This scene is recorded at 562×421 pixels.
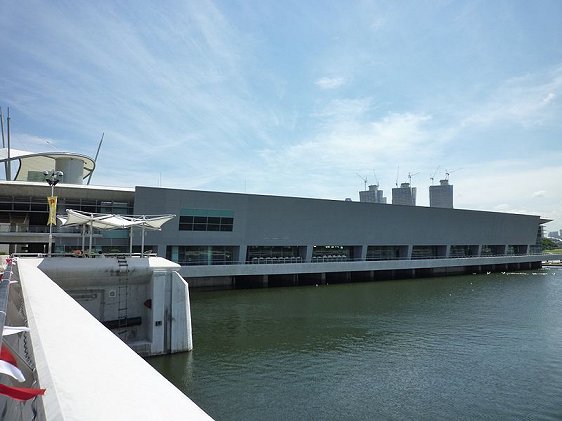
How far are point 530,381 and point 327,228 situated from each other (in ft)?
125

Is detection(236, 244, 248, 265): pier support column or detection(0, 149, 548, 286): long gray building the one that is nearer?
detection(0, 149, 548, 286): long gray building

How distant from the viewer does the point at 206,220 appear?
1756 inches

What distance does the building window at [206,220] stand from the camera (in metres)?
43.5

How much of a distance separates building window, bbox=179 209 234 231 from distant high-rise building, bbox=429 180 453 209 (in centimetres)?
10554

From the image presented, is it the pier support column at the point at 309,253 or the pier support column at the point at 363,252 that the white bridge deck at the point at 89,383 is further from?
the pier support column at the point at 363,252

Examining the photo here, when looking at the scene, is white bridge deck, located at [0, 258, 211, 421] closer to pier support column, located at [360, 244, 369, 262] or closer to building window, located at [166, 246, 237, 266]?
building window, located at [166, 246, 237, 266]

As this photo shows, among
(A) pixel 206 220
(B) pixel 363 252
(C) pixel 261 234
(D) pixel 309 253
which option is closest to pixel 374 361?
(A) pixel 206 220

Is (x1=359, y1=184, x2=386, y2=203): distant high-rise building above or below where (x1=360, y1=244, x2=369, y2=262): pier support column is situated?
above

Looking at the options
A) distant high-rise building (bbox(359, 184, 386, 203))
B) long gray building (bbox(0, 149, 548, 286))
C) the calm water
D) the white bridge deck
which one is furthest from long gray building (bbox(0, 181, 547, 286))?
distant high-rise building (bbox(359, 184, 386, 203))

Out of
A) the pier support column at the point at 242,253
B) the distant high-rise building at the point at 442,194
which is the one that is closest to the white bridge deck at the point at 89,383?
the pier support column at the point at 242,253

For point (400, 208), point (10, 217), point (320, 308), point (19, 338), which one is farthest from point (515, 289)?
point (10, 217)

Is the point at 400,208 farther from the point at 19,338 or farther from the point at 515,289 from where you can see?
the point at 19,338

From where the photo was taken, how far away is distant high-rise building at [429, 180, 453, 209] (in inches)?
5285

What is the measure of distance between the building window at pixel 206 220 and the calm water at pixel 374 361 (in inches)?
528
